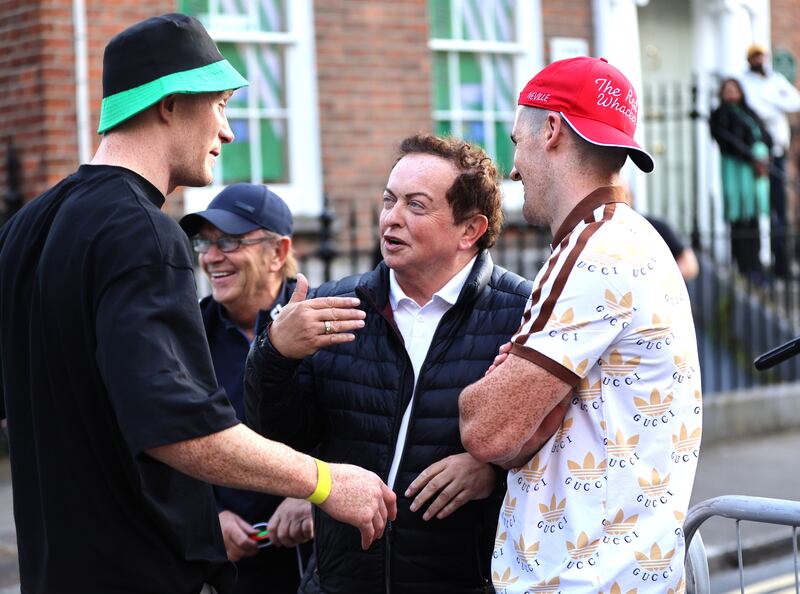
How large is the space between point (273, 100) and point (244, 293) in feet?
20.3

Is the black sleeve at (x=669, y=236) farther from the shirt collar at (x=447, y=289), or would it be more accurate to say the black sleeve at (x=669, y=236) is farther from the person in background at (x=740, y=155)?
the person in background at (x=740, y=155)

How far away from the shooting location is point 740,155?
1216 cm

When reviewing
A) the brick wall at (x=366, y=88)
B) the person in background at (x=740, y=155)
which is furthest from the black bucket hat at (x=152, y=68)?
the person in background at (x=740, y=155)

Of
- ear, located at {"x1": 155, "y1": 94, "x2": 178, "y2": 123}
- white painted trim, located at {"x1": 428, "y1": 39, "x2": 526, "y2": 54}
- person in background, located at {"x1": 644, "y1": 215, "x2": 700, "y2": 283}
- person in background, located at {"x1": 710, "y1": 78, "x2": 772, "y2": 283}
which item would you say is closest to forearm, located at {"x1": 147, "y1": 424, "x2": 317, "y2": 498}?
ear, located at {"x1": 155, "y1": 94, "x2": 178, "y2": 123}

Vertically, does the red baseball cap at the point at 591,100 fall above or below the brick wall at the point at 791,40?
below

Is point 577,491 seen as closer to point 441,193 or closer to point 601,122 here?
point 601,122

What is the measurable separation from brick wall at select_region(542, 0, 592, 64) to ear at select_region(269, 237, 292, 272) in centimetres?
757

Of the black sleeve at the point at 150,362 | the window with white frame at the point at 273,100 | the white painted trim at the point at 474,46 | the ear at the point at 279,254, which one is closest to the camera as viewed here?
the black sleeve at the point at 150,362

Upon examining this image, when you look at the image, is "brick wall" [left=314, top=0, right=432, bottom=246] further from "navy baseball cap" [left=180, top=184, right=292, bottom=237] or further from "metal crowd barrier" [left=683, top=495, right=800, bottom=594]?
"metal crowd barrier" [left=683, top=495, right=800, bottom=594]

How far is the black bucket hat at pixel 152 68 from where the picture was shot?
273 cm

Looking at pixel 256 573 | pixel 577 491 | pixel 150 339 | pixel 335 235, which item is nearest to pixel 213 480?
pixel 150 339

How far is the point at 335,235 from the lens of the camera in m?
9.94

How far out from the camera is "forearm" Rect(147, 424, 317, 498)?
8.39ft

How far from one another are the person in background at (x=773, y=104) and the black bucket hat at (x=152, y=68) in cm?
1040
